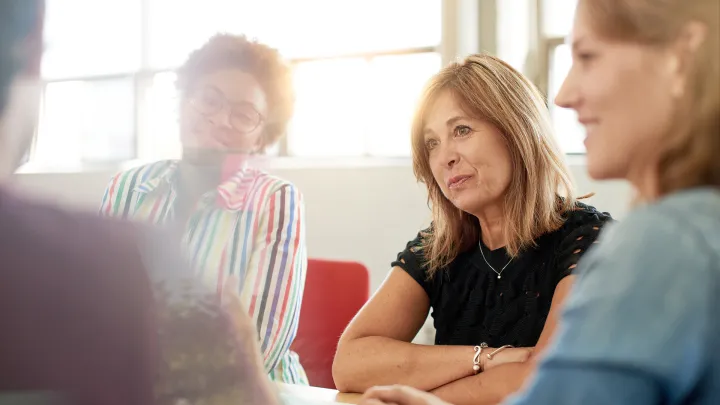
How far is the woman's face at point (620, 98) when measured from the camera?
15.3 inches

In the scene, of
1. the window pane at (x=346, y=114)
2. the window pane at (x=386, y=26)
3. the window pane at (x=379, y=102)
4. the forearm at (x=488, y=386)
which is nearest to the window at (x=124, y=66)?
the forearm at (x=488, y=386)

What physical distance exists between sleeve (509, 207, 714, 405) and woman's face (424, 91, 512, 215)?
1.07 meters

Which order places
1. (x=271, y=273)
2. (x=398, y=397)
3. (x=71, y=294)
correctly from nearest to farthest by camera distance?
(x=71, y=294) < (x=271, y=273) < (x=398, y=397)

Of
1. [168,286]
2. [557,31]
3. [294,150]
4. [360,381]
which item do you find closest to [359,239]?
[557,31]

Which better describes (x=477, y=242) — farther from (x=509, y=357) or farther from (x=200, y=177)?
(x=200, y=177)

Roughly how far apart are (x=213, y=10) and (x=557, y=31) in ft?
9.36

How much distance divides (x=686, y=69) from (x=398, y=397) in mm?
418

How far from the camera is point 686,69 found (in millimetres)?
375

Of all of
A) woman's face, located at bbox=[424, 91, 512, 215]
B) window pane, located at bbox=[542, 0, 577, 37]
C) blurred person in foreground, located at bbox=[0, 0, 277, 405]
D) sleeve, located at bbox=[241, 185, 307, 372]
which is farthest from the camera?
window pane, located at bbox=[542, 0, 577, 37]

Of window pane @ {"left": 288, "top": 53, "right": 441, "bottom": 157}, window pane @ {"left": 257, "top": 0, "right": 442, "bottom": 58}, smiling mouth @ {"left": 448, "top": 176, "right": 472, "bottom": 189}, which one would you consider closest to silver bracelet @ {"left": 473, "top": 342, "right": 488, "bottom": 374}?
smiling mouth @ {"left": 448, "top": 176, "right": 472, "bottom": 189}

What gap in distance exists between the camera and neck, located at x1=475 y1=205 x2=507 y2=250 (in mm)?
1474

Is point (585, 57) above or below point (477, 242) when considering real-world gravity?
above

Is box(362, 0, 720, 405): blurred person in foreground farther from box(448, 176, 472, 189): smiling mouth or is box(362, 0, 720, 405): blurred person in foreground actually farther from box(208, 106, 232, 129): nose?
box(448, 176, 472, 189): smiling mouth

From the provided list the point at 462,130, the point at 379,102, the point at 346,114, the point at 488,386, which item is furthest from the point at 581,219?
the point at 379,102
